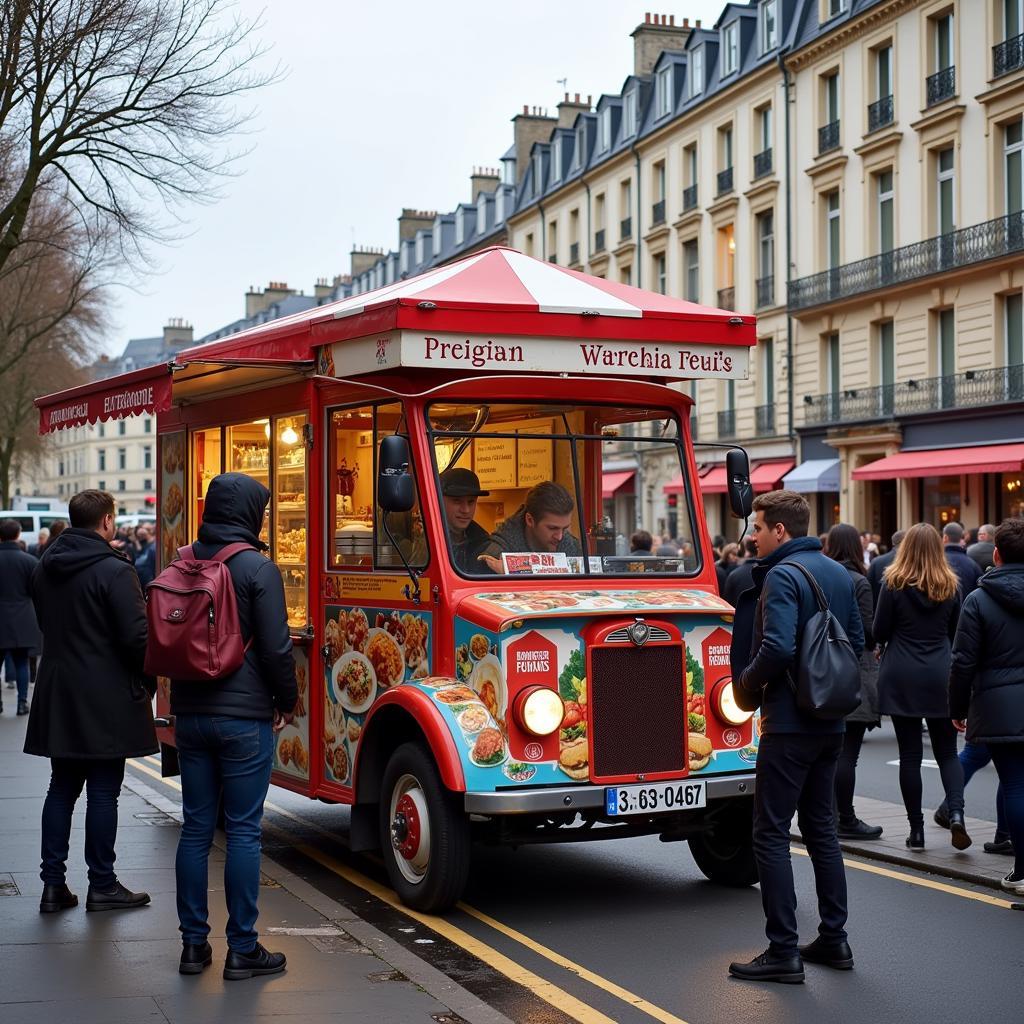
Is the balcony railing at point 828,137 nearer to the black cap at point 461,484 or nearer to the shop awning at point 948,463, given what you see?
the shop awning at point 948,463

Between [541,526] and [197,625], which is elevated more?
[541,526]

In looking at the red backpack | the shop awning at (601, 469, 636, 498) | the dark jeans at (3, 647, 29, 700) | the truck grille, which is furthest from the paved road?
the dark jeans at (3, 647, 29, 700)

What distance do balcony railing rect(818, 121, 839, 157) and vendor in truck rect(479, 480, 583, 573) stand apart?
32466 mm

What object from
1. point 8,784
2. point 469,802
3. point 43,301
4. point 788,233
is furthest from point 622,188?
Result: point 469,802

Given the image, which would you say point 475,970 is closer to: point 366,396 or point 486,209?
point 366,396

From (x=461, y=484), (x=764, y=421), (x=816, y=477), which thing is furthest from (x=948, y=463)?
(x=461, y=484)

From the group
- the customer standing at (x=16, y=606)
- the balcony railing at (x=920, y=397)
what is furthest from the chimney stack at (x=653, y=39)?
the customer standing at (x=16, y=606)

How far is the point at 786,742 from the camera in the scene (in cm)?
627

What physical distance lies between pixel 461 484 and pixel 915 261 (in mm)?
29623

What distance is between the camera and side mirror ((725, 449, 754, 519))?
835 centimetres

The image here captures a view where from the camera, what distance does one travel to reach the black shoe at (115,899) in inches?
285

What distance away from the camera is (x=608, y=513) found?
8375mm

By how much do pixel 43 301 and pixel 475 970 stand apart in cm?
4136

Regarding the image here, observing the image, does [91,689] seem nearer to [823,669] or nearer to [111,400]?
[823,669]
